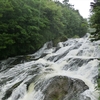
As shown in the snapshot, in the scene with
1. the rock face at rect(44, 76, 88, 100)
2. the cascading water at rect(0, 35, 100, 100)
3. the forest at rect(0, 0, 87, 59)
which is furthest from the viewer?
the forest at rect(0, 0, 87, 59)

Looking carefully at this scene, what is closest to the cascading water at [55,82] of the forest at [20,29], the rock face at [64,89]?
the rock face at [64,89]

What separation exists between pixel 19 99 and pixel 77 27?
→ 1017 inches

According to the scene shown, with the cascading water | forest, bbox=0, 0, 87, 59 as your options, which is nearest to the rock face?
the cascading water

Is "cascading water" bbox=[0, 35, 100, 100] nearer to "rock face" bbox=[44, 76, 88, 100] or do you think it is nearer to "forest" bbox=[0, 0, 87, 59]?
"rock face" bbox=[44, 76, 88, 100]

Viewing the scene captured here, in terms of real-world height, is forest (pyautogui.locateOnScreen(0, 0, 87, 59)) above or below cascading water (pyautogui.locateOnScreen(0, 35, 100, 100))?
above

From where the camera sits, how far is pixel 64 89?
887cm

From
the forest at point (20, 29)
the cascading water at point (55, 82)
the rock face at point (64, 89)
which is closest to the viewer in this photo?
the rock face at point (64, 89)

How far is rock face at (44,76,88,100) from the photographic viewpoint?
8449mm

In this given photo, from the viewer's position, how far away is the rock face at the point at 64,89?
8449mm

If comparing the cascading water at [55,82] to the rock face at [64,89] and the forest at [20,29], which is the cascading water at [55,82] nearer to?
the rock face at [64,89]

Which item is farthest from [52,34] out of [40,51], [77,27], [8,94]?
[8,94]

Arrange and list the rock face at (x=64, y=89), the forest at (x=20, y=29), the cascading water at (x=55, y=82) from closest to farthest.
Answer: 1. the rock face at (x=64, y=89)
2. the cascading water at (x=55, y=82)
3. the forest at (x=20, y=29)

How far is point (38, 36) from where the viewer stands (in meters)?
19.2

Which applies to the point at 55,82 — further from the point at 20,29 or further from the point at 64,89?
the point at 20,29
